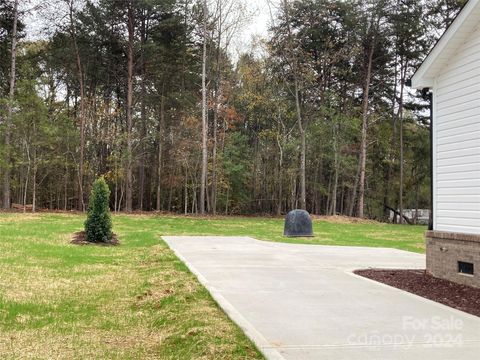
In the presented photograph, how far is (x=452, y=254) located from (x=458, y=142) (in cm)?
170

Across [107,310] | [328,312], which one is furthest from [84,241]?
[328,312]

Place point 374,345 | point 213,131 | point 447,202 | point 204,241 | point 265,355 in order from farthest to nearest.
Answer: point 213,131 < point 204,241 < point 447,202 < point 374,345 < point 265,355

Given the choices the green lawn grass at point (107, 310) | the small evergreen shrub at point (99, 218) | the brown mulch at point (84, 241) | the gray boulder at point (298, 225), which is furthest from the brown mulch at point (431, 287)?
the gray boulder at point (298, 225)

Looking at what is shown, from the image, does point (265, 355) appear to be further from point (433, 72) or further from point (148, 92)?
point (148, 92)

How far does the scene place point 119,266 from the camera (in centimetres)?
852

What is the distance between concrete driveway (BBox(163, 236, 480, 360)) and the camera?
12.9 ft

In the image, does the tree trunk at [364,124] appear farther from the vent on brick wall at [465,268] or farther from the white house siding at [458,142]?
the vent on brick wall at [465,268]

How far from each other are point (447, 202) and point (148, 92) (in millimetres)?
23753

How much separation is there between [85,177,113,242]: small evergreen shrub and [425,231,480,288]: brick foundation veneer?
24.7 feet

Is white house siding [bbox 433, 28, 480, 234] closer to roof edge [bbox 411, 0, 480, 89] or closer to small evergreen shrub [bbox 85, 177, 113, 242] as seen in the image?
roof edge [bbox 411, 0, 480, 89]

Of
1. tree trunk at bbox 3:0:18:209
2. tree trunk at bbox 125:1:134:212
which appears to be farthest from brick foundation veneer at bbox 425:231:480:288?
tree trunk at bbox 3:0:18:209

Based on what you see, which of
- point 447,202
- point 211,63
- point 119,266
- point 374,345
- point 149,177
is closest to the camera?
point 374,345

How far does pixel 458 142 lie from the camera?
24.2 feet

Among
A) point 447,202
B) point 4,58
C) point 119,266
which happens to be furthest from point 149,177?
point 447,202
